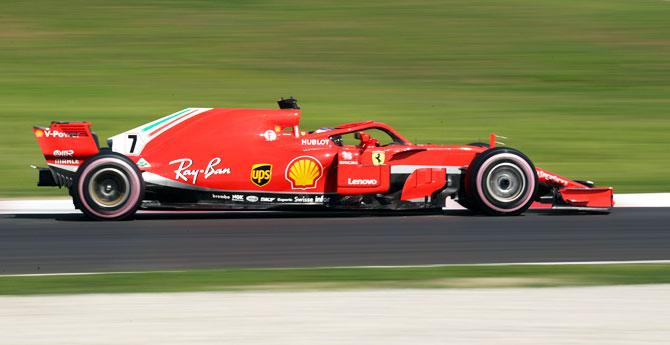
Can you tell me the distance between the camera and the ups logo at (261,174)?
42.1 ft

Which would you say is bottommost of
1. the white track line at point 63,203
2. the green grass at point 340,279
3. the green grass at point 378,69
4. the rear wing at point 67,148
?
the green grass at point 340,279

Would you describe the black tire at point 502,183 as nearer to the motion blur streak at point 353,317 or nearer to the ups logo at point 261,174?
the ups logo at point 261,174

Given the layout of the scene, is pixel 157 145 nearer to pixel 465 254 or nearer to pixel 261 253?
pixel 261 253

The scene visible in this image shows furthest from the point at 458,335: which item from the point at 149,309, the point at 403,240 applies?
the point at 403,240

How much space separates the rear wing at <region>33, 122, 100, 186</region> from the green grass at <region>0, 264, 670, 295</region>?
12.0 ft

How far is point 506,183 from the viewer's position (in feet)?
43.2

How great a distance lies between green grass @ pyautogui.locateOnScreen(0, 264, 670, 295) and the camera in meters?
8.73

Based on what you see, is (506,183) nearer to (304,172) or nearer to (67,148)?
(304,172)

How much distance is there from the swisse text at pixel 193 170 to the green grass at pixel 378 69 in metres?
3.93

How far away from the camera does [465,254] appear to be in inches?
415

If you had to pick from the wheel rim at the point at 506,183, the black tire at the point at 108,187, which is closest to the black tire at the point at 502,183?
the wheel rim at the point at 506,183

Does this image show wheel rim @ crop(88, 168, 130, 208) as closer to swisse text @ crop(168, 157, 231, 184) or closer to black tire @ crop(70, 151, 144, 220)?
black tire @ crop(70, 151, 144, 220)

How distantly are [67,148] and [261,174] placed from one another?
7.28 feet

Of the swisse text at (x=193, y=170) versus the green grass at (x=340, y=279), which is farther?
the swisse text at (x=193, y=170)
